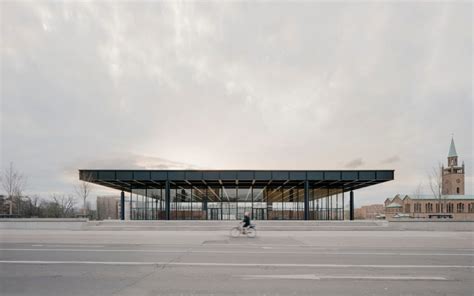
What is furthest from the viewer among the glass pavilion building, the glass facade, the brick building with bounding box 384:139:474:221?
the brick building with bounding box 384:139:474:221

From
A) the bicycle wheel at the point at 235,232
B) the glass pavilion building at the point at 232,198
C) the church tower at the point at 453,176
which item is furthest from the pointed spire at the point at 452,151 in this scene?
the bicycle wheel at the point at 235,232

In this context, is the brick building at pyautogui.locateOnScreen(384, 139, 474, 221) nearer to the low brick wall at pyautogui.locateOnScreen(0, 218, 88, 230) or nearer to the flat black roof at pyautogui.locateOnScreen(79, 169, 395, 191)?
the flat black roof at pyautogui.locateOnScreen(79, 169, 395, 191)

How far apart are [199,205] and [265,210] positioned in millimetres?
8742

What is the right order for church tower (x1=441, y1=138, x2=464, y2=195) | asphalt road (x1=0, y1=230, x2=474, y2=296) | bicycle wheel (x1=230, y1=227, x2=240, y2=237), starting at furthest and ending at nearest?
church tower (x1=441, y1=138, x2=464, y2=195), bicycle wheel (x1=230, y1=227, x2=240, y2=237), asphalt road (x1=0, y1=230, x2=474, y2=296)

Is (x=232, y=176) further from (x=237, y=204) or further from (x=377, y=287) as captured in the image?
(x=377, y=287)

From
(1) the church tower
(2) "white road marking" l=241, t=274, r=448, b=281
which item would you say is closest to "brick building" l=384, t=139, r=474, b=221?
(1) the church tower

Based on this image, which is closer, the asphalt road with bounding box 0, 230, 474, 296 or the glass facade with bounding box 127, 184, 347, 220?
the asphalt road with bounding box 0, 230, 474, 296

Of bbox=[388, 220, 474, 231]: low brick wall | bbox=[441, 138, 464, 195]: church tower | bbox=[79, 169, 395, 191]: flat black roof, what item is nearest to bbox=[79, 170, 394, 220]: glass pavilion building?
bbox=[79, 169, 395, 191]: flat black roof

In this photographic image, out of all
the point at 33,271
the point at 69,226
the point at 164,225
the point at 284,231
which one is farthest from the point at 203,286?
the point at 69,226

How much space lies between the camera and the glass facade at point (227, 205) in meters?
43.5

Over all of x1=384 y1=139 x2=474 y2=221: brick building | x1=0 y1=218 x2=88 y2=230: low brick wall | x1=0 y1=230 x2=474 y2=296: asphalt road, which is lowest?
x1=384 y1=139 x2=474 y2=221: brick building

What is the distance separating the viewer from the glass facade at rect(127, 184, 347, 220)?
43.5 m

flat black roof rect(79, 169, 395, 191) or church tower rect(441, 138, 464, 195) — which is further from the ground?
flat black roof rect(79, 169, 395, 191)

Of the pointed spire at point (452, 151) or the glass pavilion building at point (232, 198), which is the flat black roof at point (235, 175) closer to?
the glass pavilion building at point (232, 198)
